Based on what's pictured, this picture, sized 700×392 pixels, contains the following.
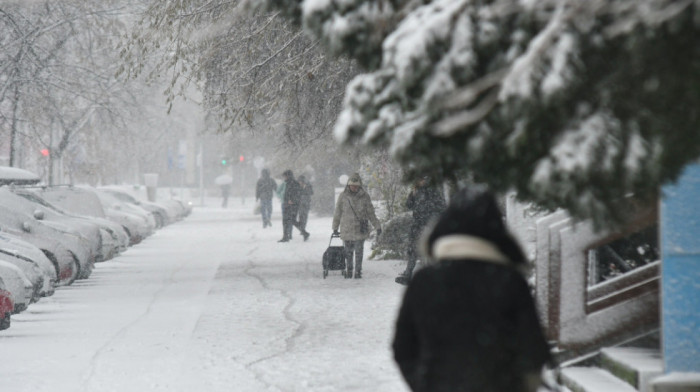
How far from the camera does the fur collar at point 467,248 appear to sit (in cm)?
392

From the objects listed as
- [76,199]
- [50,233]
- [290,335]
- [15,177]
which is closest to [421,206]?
[290,335]

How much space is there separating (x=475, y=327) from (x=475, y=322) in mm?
19

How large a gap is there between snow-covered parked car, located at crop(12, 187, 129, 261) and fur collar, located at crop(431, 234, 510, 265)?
1474cm

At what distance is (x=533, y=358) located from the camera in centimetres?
402

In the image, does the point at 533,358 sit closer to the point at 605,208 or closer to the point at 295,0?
the point at 605,208

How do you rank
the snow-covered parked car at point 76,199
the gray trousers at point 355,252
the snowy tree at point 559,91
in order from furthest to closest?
1. the snow-covered parked car at point 76,199
2. the gray trousers at point 355,252
3. the snowy tree at point 559,91

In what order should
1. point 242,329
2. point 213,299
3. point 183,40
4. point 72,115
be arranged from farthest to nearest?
point 72,115, point 213,299, point 183,40, point 242,329

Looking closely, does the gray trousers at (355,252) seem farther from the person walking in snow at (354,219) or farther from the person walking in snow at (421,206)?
the person walking in snow at (421,206)

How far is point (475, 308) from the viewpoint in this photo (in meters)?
3.92

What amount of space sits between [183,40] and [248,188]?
7992 cm

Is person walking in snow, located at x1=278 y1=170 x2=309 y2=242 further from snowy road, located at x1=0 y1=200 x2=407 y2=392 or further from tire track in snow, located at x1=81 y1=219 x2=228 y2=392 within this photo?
tire track in snow, located at x1=81 y1=219 x2=228 y2=392

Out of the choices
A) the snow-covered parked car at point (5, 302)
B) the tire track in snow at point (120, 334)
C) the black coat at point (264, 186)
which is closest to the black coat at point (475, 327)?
the tire track in snow at point (120, 334)

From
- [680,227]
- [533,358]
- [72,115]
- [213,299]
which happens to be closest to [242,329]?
[213,299]

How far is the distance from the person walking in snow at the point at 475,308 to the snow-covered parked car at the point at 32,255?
9697 mm
